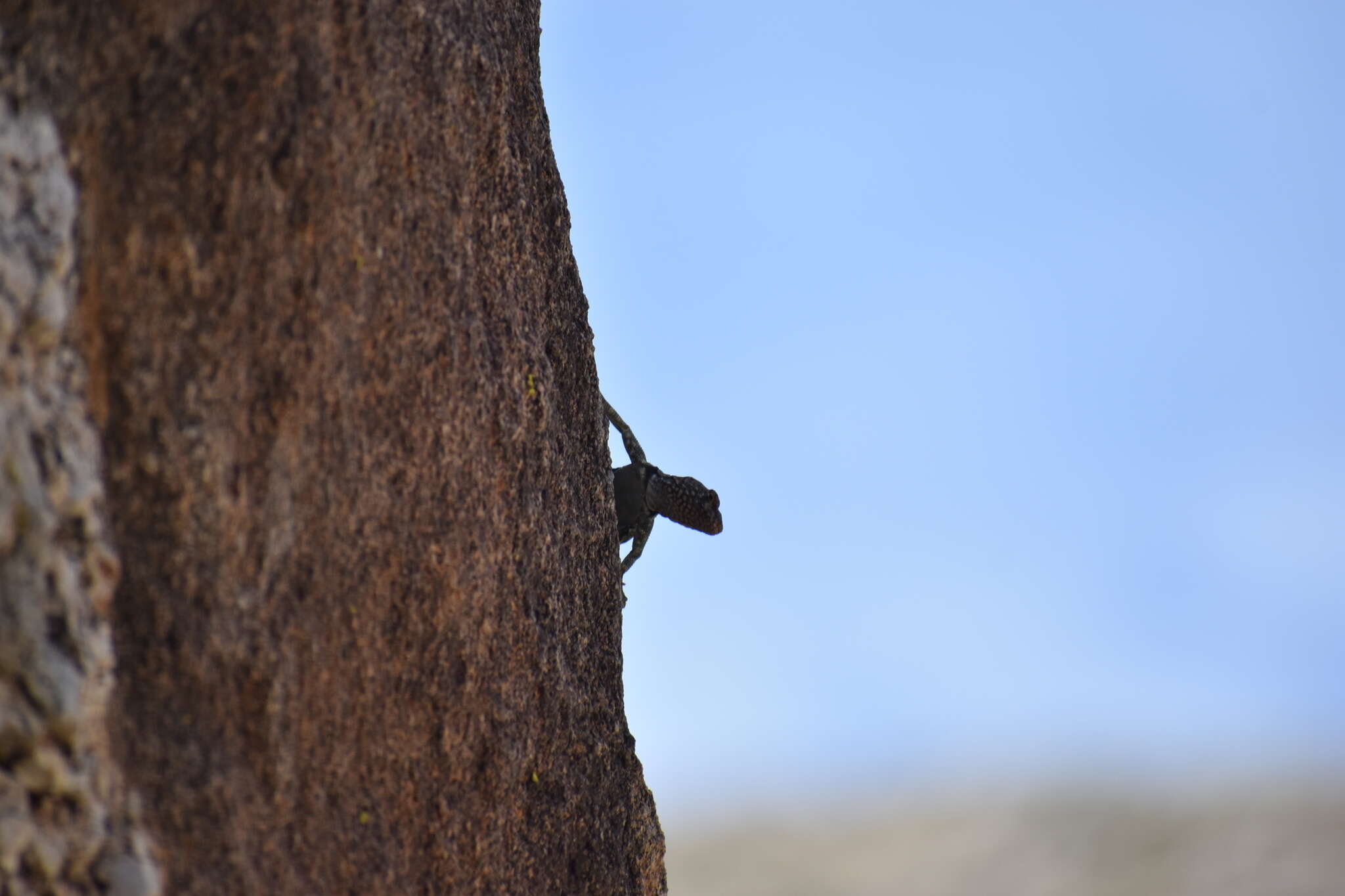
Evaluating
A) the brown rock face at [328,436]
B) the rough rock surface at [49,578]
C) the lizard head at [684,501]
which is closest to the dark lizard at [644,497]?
the lizard head at [684,501]

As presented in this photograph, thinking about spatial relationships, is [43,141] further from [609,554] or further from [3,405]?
[609,554]

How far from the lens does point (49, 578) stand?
8.33 feet

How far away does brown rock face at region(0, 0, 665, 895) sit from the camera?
284 cm

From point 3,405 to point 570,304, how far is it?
254 cm

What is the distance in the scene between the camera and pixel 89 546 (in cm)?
267

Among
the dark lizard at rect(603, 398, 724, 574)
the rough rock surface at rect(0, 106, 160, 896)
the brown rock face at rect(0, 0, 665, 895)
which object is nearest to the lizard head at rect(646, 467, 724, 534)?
the dark lizard at rect(603, 398, 724, 574)

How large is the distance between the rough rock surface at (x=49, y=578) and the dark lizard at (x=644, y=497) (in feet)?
9.96

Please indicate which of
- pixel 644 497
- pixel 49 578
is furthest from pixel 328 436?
pixel 644 497

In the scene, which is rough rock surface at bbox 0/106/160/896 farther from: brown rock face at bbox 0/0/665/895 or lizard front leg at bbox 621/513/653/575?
lizard front leg at bbox 621/513/653/575

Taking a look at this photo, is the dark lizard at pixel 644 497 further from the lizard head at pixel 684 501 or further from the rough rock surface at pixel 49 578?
the rough rock surface at pixel 49 578

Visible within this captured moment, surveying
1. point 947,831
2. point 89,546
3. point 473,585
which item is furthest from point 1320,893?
point 89,546

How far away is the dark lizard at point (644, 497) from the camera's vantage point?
568 centimetres

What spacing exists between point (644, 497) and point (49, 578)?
10.9 ft

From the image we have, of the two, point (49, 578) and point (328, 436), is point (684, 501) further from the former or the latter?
point (49, 578)
